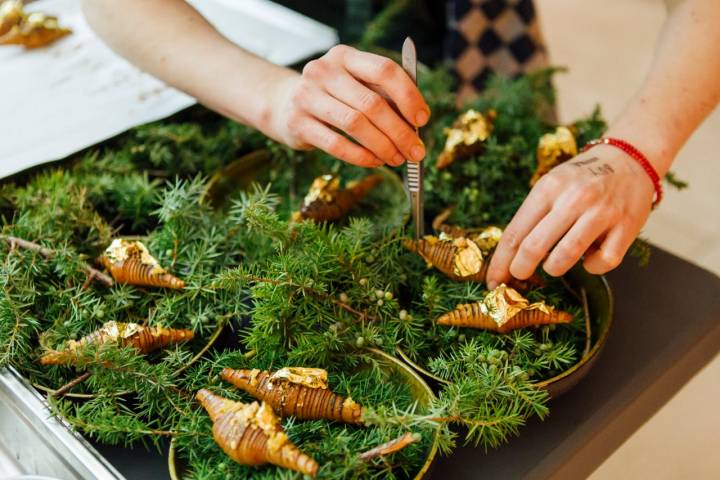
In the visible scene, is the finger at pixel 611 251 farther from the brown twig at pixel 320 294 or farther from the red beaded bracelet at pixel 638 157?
the brown twig at pixel 320 294

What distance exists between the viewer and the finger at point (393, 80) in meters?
0.69

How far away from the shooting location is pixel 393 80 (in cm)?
69

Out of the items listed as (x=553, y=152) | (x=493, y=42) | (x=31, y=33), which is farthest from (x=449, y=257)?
(x=493, y=42)

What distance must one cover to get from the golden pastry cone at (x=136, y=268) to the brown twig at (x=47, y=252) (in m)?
0.01

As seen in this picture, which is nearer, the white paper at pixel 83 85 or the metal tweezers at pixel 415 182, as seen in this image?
the metal tweezers at pixel 415 182

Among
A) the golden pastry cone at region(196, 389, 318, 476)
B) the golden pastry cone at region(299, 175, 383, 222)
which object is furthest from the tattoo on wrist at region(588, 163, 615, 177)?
the golden pastry cone at region(196, 389, 318, 476)

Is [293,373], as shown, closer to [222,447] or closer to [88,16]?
[222,447]

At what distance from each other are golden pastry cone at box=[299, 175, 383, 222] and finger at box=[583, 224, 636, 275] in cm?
27

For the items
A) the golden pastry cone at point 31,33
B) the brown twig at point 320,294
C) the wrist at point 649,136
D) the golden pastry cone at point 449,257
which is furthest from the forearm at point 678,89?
the golden pastry cone at point 31,33

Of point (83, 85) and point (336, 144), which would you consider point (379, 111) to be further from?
point (83, 85)

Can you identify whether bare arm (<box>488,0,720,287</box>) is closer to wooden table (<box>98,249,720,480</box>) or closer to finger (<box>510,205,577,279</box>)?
finger (<box>510,205,577,279</box>)

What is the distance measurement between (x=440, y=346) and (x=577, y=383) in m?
0.14

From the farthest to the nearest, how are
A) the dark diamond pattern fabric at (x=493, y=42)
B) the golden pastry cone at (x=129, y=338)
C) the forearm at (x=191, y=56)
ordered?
the dark diamond pattern fabric at (x=493, y=42)
the forearm at (x=191, y=56)
the golden pastry cone at (x=129, y=338)

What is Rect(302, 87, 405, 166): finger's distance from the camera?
27.8 inches
